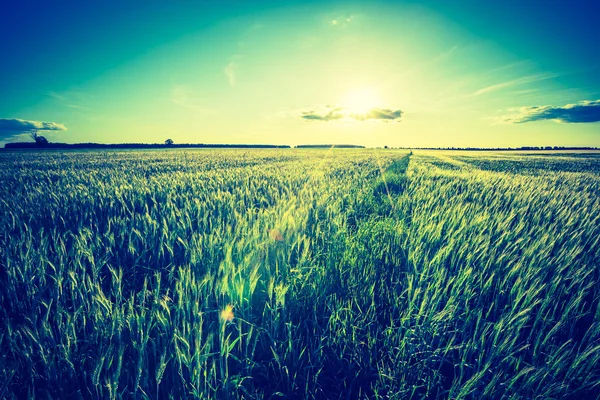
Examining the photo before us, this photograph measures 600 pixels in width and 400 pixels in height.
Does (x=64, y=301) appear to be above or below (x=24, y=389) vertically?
above

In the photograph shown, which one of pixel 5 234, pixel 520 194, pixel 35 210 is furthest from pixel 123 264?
pixel 520 194

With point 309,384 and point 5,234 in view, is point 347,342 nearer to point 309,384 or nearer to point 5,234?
point 309,384

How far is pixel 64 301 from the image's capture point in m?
1.57

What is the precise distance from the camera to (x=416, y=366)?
1311 mm

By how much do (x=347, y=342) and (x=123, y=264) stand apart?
205cm

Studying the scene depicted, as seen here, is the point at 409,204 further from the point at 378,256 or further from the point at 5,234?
the point at 5,234

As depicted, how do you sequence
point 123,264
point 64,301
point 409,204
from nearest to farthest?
point 64,301 → point 123,264 → point 409,204

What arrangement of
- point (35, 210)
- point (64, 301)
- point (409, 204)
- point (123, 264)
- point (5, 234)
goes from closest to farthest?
point (64, 301) → point (123, 264) → point (5, 234) → point (35, 210) → point (409, 204)

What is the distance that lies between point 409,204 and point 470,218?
1318 millimetres

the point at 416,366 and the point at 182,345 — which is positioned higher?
the point at 182,345

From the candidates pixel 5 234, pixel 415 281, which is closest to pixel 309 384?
pixel 415 281

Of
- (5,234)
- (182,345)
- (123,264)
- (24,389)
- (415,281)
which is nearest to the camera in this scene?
(24,389)

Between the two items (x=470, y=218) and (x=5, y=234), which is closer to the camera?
(x=5, y=234)

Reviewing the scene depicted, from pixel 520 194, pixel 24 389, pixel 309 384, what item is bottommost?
pixel 309 384
